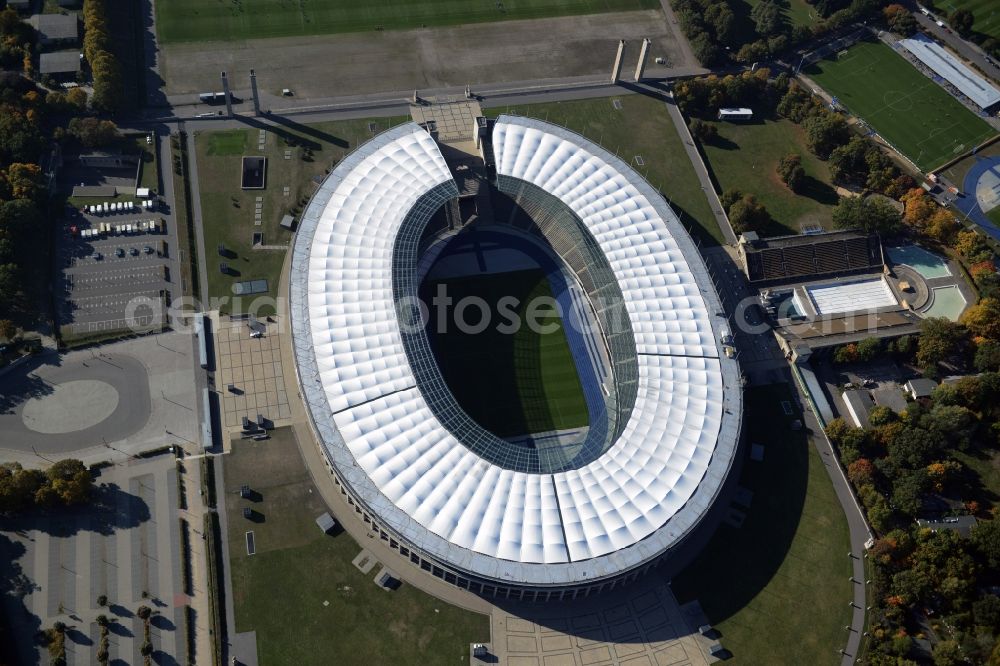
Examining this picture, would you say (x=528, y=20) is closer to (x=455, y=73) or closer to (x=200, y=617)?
(x=455, y=73)

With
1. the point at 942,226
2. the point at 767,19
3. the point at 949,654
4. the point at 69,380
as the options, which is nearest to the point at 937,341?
the point at 942,226

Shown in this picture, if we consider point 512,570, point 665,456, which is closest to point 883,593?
point 665,456

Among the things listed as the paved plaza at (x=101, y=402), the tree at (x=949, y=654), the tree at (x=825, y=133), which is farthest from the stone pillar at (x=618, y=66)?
the tree at (x=949, y=654)

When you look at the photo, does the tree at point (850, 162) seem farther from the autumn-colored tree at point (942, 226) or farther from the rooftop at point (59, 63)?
the rooftop at point (59, 63)

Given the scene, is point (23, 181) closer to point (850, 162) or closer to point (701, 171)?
point (701, 171)

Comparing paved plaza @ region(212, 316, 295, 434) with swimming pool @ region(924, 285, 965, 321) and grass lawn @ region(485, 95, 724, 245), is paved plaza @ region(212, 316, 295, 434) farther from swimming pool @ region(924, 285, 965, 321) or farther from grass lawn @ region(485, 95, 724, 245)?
swimming pool @ region(924, 285, 965, 321)
